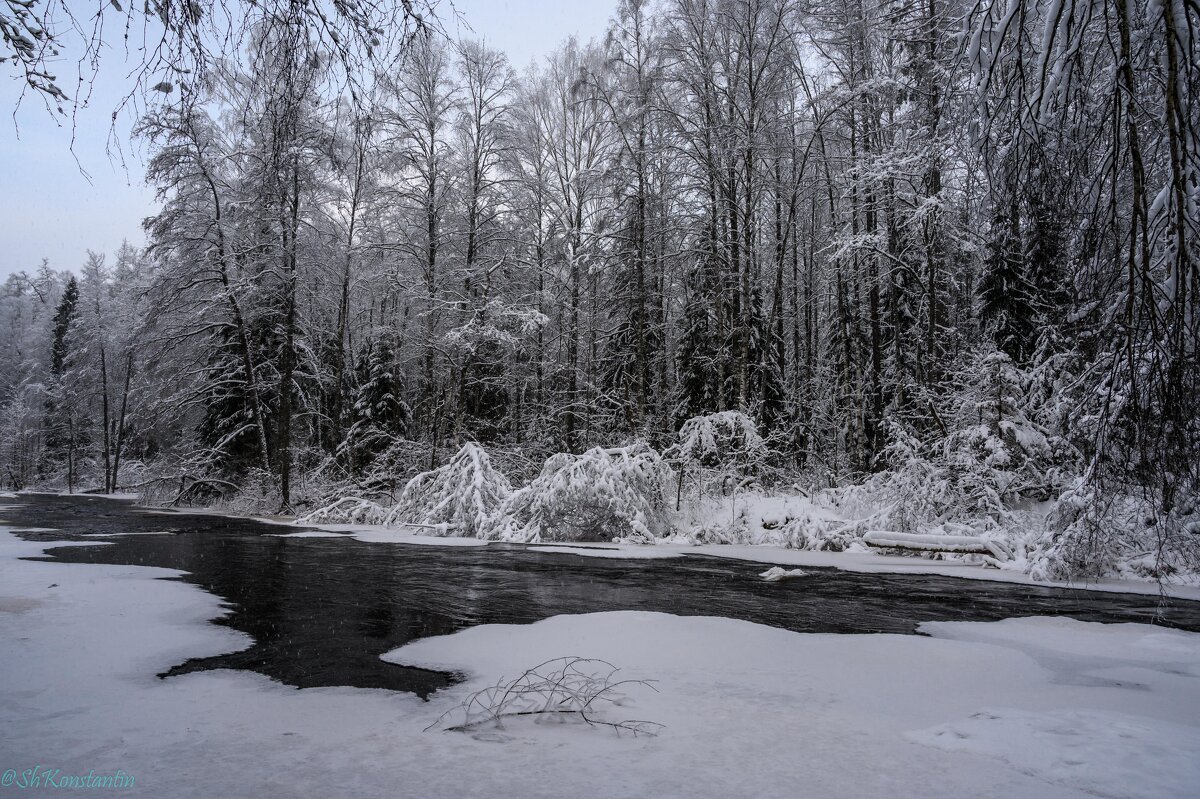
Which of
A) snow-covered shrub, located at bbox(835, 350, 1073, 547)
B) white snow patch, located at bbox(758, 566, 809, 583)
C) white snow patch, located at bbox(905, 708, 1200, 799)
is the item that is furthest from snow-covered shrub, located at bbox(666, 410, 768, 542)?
white snow patch, located at bbox(905, 708, 1200, 799)

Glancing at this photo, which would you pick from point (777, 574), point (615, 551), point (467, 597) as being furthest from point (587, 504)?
point (467, 597)

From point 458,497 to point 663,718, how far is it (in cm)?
1100

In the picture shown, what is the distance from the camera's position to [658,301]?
68.6 feet

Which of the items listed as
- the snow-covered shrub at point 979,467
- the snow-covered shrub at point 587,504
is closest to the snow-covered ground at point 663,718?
the snow-covered shrub at point 979,467

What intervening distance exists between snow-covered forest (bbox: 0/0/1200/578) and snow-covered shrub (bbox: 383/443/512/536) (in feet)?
0.23

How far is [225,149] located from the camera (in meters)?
19.6

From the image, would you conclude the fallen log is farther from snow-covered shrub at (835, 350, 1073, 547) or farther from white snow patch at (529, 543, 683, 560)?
white snow patch at (529, 543, 683, 560)

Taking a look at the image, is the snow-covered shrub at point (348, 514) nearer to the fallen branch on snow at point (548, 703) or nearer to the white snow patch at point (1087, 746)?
the fallen branch on snow at point (548, 703)

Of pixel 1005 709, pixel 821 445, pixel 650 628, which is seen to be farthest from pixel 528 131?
pixel 1005 709

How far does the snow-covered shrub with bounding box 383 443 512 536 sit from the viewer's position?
523 inches

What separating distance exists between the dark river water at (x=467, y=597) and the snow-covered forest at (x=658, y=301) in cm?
167

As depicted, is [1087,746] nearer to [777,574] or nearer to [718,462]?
[777,574]
